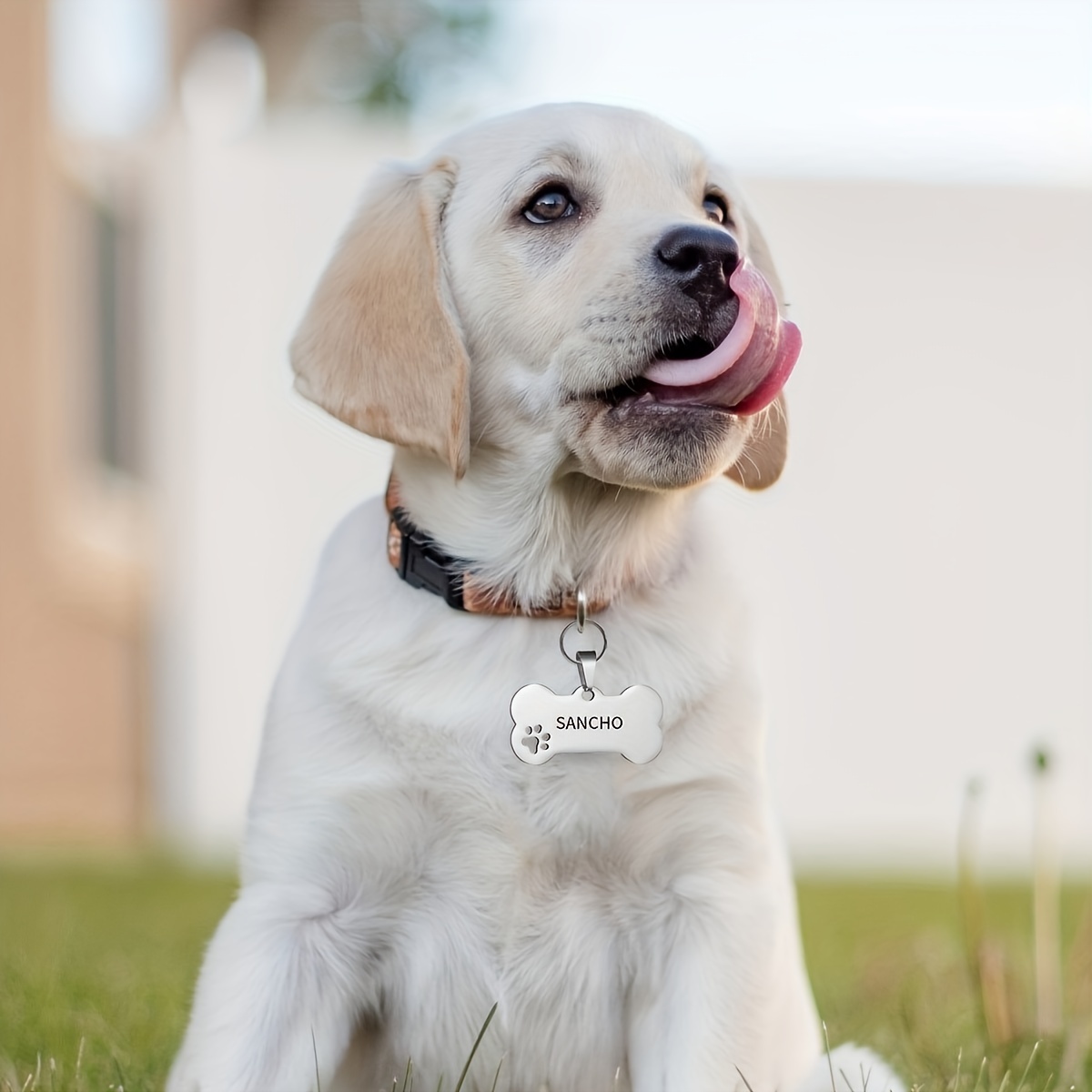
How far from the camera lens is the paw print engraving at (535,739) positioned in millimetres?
2189

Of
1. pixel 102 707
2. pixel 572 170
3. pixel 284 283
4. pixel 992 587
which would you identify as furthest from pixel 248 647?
pixel 572 170

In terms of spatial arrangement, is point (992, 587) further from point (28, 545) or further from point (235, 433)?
point (28, 545)

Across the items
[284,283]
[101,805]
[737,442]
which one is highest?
[284,283]

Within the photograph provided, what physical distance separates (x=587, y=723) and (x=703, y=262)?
2.15 ft

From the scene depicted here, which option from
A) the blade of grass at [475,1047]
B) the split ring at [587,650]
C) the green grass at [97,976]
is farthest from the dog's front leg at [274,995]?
the split ring at [587,650]

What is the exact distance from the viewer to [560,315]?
2328 mm

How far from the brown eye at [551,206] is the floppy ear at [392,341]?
0.16 m

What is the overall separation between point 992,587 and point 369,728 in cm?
792

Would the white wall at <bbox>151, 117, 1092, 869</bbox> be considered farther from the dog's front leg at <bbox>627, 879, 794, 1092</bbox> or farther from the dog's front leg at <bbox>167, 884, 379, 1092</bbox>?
the dog's front leg at <bbox>167, 884, 379, 1092</bbox>

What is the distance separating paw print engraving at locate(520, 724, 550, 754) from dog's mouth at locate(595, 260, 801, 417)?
0.48 meters

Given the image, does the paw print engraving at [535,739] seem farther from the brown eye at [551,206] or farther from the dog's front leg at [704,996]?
the brown eye at [551,206]

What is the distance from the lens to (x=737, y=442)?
7.47ft

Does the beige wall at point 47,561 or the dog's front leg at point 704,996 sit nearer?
the dog's front leg at point 704,996

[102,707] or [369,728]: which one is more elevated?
[369,728]
